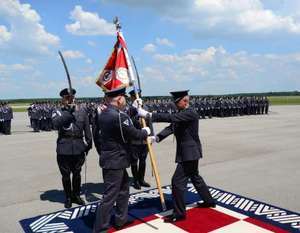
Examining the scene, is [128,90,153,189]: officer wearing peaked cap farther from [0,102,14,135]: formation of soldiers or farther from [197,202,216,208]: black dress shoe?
[0,102,14,135]: formation of soldiers

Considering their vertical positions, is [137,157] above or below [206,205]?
above

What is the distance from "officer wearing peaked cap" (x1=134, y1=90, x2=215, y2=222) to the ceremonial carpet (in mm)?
276

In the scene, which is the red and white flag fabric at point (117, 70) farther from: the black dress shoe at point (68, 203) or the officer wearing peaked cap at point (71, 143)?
the black dress shoe at point (68, 203)

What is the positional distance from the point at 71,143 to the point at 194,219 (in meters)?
2.29

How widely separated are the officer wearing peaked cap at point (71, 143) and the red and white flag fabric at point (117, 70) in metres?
0.60

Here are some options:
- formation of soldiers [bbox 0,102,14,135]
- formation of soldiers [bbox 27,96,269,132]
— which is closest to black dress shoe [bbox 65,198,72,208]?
formation of soldiers [bbox 0,102,14,135]

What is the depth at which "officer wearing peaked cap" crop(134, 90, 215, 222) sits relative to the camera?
506 centimetres

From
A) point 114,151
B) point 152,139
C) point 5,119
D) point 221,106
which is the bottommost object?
point 5,119

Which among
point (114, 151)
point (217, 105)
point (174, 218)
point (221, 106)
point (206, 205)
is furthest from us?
point (221, 106)

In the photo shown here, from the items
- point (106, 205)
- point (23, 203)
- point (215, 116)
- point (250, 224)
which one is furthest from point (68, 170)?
point (215, 116)

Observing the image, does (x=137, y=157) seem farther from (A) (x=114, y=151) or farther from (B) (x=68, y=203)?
(A) (x=114, y=151)

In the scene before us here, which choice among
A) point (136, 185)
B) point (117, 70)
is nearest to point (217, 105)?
point (136, 185)

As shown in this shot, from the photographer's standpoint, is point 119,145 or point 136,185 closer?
point 119,145

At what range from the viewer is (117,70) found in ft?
19.9
